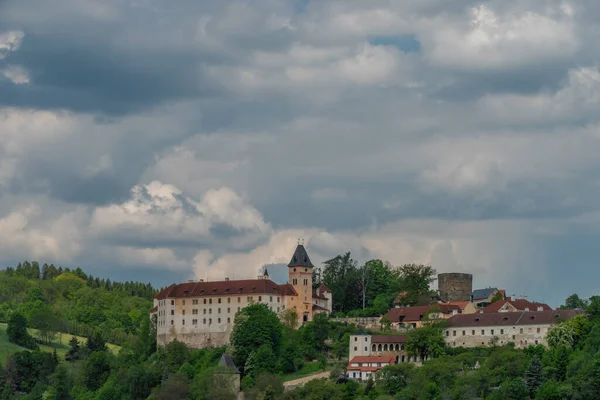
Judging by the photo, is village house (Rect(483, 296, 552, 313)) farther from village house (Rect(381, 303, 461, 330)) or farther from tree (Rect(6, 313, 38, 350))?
tree (Rect(6, 313, 38, 350))

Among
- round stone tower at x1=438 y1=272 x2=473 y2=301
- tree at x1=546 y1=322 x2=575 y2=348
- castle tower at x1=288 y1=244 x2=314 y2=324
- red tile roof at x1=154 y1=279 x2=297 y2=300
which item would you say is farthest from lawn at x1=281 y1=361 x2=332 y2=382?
round stone tower at x1=438 y1=272 x2=473 y2=301

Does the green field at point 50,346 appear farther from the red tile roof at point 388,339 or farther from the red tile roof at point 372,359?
the red tile roof at point 372,359

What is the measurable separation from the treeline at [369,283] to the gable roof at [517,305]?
973 cm

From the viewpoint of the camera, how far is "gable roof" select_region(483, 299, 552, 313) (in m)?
113

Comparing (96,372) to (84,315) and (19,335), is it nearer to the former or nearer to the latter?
(19,335)

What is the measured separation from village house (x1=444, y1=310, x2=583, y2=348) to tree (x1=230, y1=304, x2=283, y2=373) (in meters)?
16.6

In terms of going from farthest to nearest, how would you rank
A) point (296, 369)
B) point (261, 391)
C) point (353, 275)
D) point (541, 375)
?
point (353, 275)
point (296, 369)
point (261, 391)
point (541, 375)

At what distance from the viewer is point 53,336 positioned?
161 m

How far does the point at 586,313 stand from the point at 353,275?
A: 3418 cm

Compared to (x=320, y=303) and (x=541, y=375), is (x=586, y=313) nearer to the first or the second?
(x=541, y=375)

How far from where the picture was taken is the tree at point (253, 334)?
109375mm

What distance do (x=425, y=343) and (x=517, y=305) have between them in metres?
14.5

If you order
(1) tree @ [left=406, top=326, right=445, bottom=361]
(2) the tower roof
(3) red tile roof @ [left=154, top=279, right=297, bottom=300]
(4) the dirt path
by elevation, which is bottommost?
(4) the dirt path

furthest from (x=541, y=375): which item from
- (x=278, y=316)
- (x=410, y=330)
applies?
(x=278, y=316)
